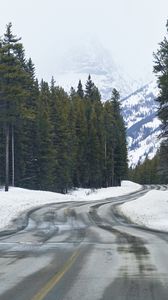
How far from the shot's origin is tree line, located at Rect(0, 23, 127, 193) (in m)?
47.8

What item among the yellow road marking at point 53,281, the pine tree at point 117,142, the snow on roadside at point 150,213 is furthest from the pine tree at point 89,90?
the yellow road marking at point 53,281

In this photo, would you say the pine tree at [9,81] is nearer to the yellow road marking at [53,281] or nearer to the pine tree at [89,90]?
the yellow road marking at [53,281]

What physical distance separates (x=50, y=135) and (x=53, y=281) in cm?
5244

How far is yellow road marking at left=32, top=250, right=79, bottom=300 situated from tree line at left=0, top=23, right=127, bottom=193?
106ft

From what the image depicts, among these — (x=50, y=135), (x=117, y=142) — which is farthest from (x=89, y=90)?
(x=50, y=135)

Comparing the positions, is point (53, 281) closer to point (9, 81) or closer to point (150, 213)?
point (150, 213)

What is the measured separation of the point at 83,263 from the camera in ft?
44.0

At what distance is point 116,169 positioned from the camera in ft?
306

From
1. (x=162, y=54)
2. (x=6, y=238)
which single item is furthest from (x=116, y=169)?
(x=6, y=238)

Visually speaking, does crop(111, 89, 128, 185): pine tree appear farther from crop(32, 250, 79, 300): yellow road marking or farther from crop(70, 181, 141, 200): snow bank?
crop(32, 250, 79, 300): yellow road marking

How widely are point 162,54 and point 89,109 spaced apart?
4694 centimetres

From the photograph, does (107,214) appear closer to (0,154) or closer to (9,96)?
(9,96)

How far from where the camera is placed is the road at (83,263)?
31.5 feet

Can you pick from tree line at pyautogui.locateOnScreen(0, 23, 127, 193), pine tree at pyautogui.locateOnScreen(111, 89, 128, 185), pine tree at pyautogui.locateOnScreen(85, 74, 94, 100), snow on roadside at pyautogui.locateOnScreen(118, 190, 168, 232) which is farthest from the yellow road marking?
pine tree at pyautogui.locateOnScreen(85, 74, 94, 100)
